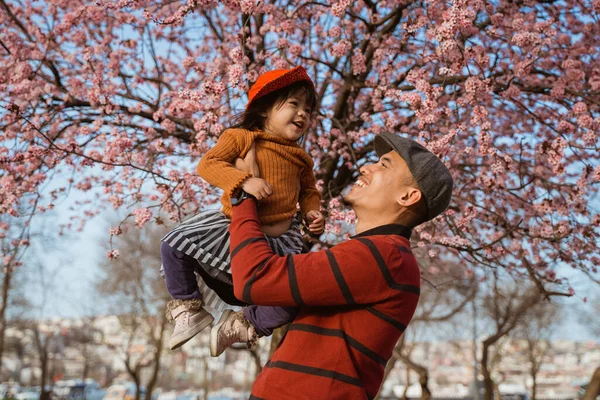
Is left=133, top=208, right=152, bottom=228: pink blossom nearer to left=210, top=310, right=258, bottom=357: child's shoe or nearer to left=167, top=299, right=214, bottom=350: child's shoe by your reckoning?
left=167, top=299, right=214, bottom=350: child's shoe

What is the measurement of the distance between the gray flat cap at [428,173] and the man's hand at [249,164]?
0.54 metres

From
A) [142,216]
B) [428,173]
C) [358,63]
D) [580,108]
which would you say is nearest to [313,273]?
[428,173]

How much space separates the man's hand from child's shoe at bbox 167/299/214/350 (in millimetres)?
619

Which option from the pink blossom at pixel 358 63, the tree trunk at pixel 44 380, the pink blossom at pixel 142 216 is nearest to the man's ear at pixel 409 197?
the pink blossom at pixel 142 216

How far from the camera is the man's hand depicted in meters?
2.13

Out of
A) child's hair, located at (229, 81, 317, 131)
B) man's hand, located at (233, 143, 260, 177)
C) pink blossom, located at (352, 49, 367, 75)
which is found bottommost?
man's hand, located at (233, 143, 260, 177)

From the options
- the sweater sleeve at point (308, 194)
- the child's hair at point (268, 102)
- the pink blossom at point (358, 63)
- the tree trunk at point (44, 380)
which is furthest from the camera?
the tree trunk at point (44, 380)

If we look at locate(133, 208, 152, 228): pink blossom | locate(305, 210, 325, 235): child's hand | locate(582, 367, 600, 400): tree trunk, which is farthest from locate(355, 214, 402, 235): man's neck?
locate(582, 367, 600, 400): tree trunk

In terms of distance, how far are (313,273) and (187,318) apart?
74cm

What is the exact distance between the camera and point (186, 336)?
7.18 ft

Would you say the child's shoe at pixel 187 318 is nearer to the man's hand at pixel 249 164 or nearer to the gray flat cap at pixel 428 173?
the man's hand at pixel 249 164

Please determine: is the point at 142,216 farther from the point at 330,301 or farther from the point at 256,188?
the point at 330,301

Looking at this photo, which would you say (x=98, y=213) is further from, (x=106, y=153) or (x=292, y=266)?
(x=292, y=266)

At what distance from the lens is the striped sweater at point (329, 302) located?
5.88 ft
